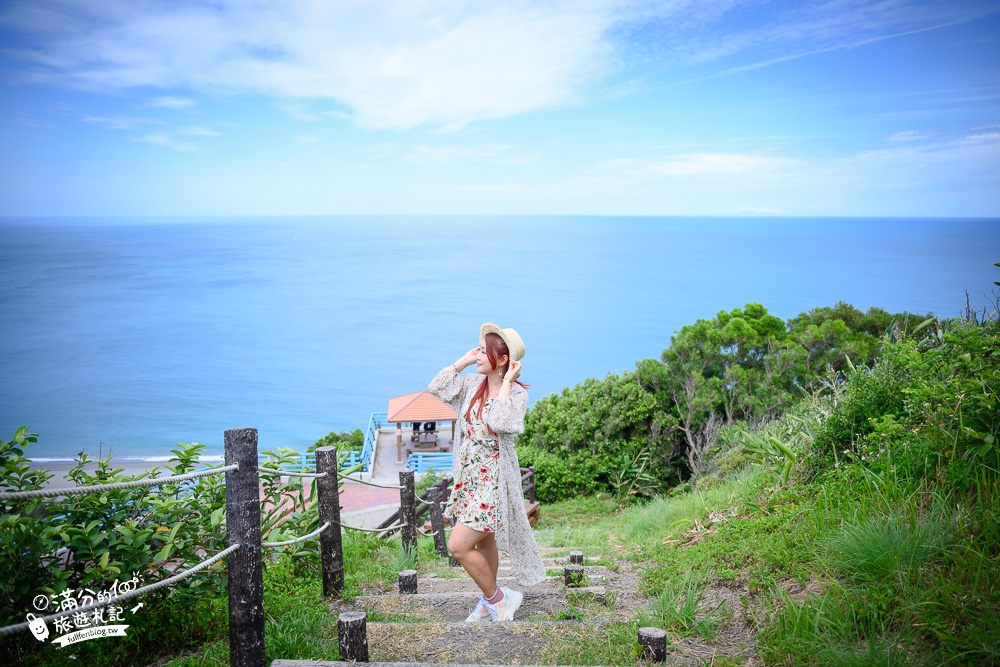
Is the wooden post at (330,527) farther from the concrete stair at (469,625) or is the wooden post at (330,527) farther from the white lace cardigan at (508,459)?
the white lace cardigan at (508,459)

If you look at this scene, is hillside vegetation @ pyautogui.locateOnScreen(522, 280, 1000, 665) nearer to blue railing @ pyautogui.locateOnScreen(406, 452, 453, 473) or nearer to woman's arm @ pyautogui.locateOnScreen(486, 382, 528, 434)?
woman's arm @ pyautogui.locateOnScreen(486, 382, 528, 434)

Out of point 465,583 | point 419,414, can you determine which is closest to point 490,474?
point 465,583

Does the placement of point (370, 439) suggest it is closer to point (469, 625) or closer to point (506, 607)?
point (506, 607)

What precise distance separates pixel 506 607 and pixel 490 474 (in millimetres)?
764

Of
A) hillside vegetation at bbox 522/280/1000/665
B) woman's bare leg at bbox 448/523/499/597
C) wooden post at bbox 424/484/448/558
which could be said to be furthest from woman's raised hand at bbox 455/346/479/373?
wooden post at bbox 424/484/448/558

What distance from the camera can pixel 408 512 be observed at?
5641mm

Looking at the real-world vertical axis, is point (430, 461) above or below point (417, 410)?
below

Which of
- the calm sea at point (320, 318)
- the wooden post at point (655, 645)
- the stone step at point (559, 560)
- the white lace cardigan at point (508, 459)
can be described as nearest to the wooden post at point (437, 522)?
the stone step at point (559, 560)

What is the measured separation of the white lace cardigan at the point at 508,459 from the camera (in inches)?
141

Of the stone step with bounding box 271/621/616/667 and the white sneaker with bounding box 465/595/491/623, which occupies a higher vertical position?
the stone step with bounding box 271/621/616/667

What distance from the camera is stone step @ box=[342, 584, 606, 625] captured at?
375cm

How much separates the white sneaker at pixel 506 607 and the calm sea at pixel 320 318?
23939 mm

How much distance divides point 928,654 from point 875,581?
1.64 ft

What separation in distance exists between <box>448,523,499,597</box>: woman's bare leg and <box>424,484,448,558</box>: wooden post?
9.68ft
